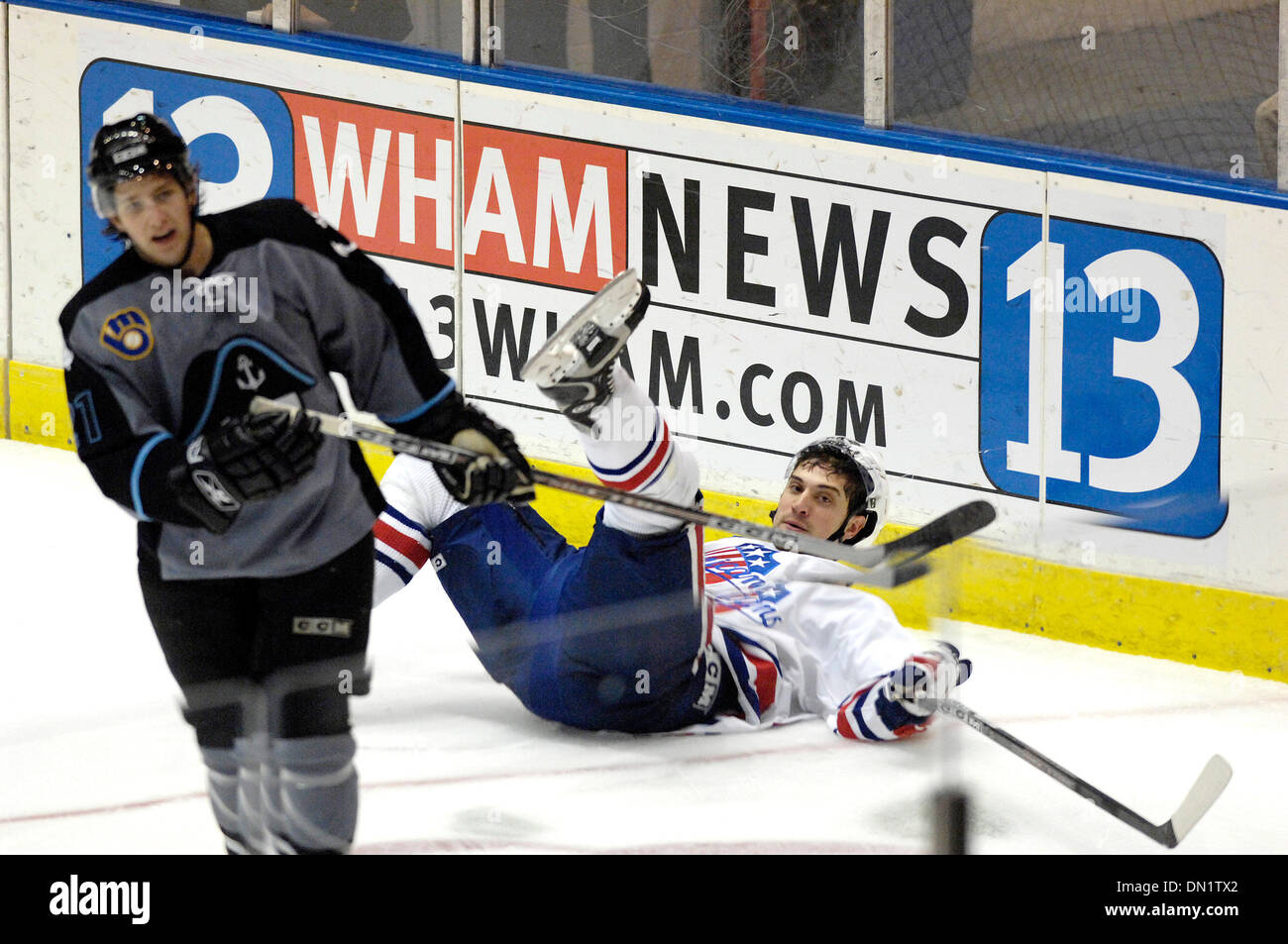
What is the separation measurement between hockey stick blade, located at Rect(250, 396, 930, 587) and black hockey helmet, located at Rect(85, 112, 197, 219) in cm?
32

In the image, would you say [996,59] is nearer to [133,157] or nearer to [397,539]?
Answer: [397,539]

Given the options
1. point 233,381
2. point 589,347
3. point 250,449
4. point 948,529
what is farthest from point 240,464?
point 948,529

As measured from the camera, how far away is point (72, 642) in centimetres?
452

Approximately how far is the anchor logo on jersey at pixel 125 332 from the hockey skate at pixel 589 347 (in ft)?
2.50

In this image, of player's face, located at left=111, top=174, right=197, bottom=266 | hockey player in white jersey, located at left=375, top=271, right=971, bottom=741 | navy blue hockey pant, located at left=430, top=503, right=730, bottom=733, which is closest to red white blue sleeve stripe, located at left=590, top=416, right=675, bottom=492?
hockey player in white jersey, located at left=375, top=271, right=971, bottom=741

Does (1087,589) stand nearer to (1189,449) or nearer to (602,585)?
(1189,449)

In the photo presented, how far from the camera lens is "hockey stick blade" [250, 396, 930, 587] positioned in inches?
108

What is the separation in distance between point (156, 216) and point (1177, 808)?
209cm

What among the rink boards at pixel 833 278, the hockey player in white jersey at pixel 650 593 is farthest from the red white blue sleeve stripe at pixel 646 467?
the rink boards at pixel 833 278

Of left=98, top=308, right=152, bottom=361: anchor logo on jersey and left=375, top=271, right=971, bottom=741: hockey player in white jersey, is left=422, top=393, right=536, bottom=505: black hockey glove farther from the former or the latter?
left=98, top=308, right=152, bottom=361: anchor logo on jersey

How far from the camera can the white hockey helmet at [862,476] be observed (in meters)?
4.14

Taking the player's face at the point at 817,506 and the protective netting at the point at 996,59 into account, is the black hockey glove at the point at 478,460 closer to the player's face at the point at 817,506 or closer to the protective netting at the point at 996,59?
the player's face at the point at 817,506

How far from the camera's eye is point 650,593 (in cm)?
363

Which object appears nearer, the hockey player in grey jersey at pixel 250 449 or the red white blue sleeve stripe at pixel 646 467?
the hockey player in grey jersey at pixel 250 449
